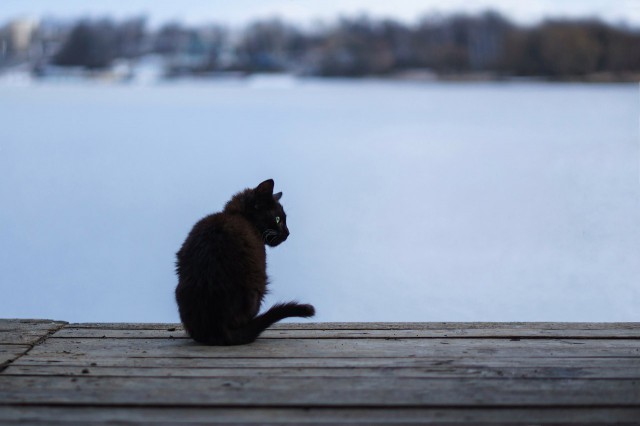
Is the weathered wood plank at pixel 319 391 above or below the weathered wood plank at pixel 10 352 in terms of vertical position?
below

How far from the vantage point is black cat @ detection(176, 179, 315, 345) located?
248 cm

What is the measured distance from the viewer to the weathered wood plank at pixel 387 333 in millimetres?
2645

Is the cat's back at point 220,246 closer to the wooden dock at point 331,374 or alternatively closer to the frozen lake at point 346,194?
the wooden dock at point 331,374

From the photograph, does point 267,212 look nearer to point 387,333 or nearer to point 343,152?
point 387,333

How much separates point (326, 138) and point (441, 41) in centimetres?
235

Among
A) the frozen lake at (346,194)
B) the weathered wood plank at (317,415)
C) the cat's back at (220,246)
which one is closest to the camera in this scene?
the weathered wood plank at (317,415)

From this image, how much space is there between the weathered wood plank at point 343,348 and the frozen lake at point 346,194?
536mm

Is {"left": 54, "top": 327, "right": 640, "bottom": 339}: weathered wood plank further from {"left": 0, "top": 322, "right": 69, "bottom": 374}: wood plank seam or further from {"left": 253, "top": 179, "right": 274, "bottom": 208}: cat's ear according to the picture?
{"left": 253, "top": 179, "right": 274, "bottom": 208}: cat's ear

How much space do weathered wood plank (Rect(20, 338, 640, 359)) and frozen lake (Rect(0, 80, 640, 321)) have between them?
536 mm

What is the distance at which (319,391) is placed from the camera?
2008mm

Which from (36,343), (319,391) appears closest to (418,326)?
(319,391)

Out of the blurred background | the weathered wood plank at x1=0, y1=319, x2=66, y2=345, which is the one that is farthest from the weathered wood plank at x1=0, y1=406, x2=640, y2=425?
the blurred background

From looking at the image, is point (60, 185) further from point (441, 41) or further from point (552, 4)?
point (552, 4)

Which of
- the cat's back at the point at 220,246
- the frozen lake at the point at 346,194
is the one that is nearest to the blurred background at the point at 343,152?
the frozen lake at the point at 346,194
